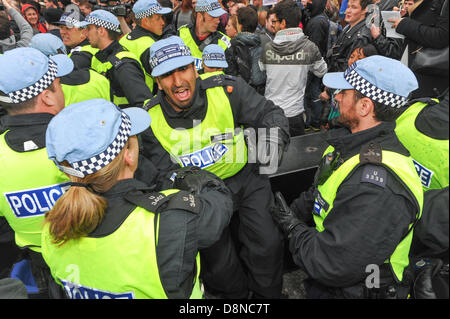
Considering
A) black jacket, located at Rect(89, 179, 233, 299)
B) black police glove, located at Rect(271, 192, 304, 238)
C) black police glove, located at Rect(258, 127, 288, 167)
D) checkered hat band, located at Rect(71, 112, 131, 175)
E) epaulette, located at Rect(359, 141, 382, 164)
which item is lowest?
black police glove, located at Rect(271, 192, 304, 238)

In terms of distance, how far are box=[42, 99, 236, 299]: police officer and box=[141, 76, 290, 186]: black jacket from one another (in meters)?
0.99

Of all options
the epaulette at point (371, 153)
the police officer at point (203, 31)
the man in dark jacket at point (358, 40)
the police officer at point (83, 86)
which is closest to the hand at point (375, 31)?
the man in dark jacket at point (358, 40)

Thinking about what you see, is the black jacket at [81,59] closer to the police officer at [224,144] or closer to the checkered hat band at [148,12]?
the checkered hat band at [148,12]

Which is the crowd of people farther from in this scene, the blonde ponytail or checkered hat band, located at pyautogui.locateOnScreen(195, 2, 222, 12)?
checkered hat band, located at pyautogui.locateOnScreen(195, 2, 222, 12)

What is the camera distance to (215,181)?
1779 mm

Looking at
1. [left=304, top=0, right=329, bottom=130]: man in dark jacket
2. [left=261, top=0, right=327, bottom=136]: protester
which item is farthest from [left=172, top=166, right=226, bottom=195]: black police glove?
[left=304, top=0, right=329, bottom=130]: man in dark jacket

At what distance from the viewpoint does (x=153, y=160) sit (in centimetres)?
246

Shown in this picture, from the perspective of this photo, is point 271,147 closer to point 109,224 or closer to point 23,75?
point 109,224

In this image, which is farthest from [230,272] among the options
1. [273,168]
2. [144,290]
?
[144,290]

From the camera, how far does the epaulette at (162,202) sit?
1.29 m

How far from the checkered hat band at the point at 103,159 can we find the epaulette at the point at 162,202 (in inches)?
6.9

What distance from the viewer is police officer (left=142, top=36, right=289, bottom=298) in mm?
2344

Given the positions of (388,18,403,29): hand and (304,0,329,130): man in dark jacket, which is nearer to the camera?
(388,18,403,29): hand
